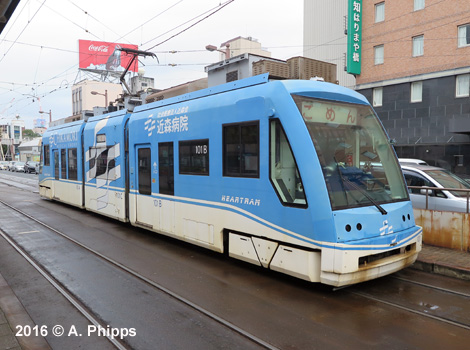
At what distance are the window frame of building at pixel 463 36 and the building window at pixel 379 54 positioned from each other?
4785 mm

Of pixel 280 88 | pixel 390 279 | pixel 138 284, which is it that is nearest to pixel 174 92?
pixel 280 88

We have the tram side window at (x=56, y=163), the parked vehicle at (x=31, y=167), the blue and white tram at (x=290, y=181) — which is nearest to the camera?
the blue and white tram at (x=290, y=181)

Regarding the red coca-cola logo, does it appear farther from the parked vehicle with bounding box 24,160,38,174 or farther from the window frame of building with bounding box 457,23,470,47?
the window frame of building with bounding box 457,23,470,47

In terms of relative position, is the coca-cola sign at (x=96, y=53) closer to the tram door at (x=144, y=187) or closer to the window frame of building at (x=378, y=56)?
the window frame of building at (x=378, y=56)

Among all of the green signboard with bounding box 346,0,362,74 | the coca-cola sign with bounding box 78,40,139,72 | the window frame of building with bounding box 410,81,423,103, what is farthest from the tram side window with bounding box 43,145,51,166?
the coca-cola sign with bounding box 78,40,139,72

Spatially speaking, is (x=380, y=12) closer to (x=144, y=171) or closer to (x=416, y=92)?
(x=416, y=92)

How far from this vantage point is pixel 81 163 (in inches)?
520

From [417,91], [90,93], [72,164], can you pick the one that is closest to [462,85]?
[417,91]

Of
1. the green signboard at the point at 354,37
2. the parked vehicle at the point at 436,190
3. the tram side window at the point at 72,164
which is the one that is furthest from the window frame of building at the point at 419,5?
the tram side window at the point at 72,164

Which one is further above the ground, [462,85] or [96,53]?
[96,53]

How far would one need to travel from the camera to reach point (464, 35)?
22.1m

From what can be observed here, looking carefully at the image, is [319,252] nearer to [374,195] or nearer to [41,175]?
[374,195]

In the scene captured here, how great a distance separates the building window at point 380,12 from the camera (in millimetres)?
25766

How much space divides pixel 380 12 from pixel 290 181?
82.0 feet
